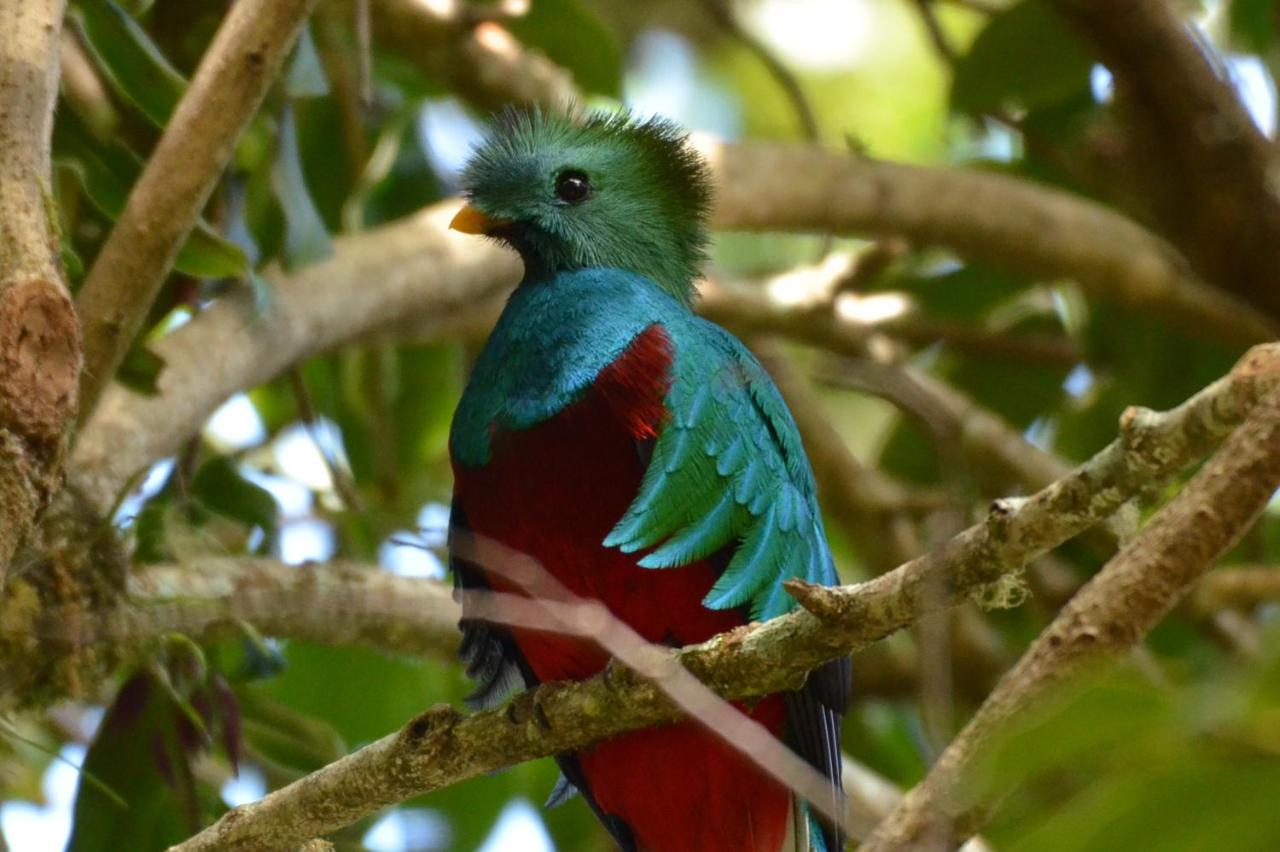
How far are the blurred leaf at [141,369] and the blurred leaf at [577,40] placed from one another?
6.29 ft

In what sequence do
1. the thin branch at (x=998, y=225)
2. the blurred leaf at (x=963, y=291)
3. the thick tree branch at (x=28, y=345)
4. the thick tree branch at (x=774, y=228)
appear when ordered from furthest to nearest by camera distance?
the blurred leaf at (x=963, y=291)
the thin branch at (x=998, y=225)
the thick tree branch at (x=774, y=228)
the thick tree branch at (x=28, y=345)

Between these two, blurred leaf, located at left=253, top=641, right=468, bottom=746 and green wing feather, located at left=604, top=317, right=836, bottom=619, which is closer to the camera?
green wing feather, located at left=604, top=317, right=836, bottom=619

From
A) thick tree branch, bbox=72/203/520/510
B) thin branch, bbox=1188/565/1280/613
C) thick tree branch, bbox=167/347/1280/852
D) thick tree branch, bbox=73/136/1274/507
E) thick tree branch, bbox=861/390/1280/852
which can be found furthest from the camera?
thin branch, bbox=1188/565/1280/613

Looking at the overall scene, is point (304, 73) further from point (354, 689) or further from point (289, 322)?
point (354, 689)

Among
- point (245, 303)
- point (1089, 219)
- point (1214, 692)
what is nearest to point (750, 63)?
point (1089, 219)

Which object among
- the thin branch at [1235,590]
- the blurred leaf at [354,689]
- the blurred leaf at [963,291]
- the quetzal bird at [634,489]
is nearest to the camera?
the quetzal bird at [634,489]

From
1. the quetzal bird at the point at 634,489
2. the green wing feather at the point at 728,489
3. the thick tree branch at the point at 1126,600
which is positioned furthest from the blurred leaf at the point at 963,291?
the thick tree branch at the point at 1126,600

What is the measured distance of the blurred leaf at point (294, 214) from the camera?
3.57 m

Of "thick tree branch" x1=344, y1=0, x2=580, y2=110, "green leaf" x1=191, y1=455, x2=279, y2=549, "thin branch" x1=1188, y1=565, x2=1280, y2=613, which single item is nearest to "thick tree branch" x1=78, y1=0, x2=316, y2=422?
"green leaf" x1=191, y1=455, x2=279, y2=549

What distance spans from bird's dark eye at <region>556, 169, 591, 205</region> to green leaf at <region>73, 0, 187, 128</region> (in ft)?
2.74

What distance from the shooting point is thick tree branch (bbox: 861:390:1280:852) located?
177cm

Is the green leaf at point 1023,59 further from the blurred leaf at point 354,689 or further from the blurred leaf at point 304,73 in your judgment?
the blurred leaf at point 354,689

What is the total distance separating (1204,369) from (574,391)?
9.41 ft

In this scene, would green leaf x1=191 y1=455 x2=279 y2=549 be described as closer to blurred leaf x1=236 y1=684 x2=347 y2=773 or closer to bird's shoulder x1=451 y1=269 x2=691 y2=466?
blurred leaf x1=236 y1=684 x2=347 y2=773
